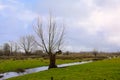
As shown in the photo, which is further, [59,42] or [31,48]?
[31,48]

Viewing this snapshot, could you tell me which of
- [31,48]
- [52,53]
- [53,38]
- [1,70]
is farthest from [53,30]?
[31,48]

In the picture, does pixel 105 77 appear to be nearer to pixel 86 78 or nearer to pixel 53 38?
pixel 86 78

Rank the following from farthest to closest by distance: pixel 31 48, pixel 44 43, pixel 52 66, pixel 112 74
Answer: pixel 31 48 < pixel 44 43 < pixel 52 66 < pixel 112 74

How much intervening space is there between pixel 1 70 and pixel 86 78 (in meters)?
27.1

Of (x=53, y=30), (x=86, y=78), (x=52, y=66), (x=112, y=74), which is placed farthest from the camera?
(x=53, y=30)

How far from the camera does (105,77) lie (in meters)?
30.0

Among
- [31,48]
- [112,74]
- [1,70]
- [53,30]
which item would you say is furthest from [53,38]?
[31,48]

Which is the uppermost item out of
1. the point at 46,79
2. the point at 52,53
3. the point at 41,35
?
the point at 41,35

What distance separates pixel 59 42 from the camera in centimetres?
5459

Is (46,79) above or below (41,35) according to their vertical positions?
below

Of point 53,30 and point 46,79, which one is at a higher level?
point 53,30

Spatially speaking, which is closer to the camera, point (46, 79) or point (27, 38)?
point (46, 79)

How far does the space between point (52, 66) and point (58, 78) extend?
1859 centimetres

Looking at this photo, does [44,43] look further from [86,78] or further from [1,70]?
[86,78]
